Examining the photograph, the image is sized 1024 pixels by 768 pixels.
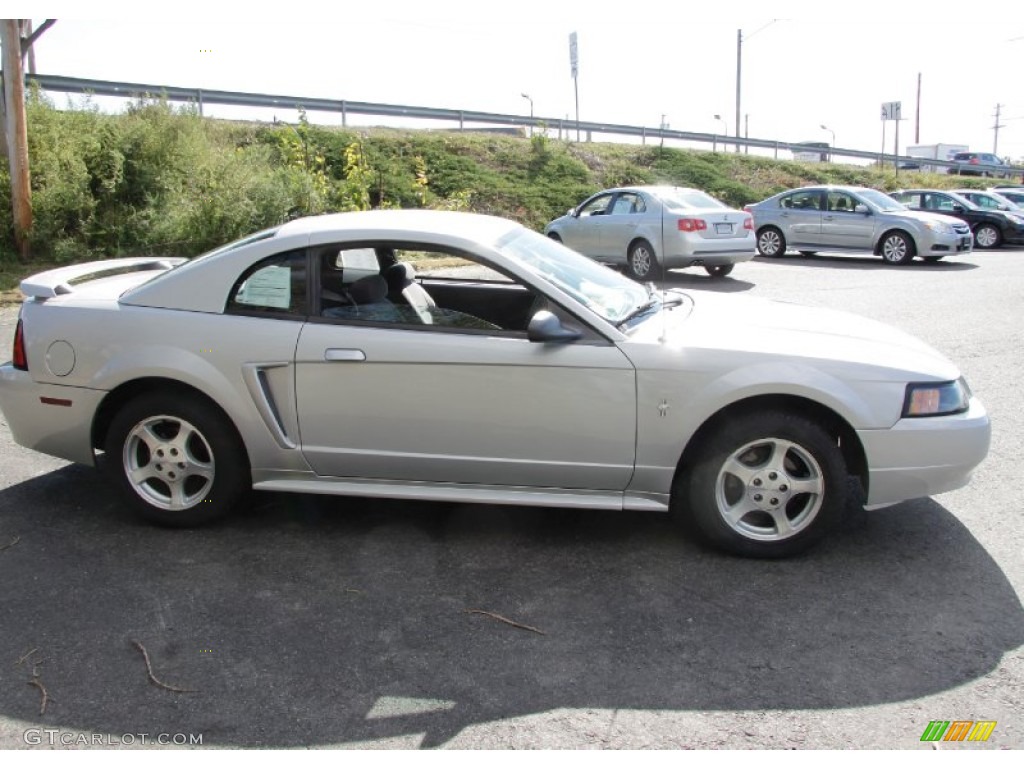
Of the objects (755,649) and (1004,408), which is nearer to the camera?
(755,649)

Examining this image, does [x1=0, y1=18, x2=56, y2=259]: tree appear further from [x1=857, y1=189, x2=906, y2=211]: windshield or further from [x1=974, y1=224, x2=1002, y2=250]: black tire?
[x1=974, y1=224, x2=1002, y2=250]: black tire

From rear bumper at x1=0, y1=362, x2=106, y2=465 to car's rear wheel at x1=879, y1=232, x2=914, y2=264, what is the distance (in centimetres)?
1619

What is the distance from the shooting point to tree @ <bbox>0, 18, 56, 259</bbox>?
1261 centimetres

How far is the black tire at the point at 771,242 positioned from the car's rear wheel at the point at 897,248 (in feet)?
6.71

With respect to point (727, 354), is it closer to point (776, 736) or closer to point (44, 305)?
point (776, 736)

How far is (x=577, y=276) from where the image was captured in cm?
458

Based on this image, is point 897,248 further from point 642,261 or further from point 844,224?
point 642,261

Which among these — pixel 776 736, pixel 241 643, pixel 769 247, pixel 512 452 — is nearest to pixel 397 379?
pixel 512 452

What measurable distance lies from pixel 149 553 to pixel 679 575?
96.1 inches

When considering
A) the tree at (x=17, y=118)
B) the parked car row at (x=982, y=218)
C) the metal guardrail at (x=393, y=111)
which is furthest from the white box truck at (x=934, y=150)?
the tree at (x=17, y=118)

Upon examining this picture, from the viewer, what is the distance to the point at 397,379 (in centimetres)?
416

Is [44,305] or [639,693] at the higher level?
[44,305]

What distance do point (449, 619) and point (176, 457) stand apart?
1.73 meters

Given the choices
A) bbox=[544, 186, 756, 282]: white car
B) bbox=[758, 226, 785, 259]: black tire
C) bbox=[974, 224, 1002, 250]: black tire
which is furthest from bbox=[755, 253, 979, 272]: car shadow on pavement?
bbox=[544, 186, 756, 282]: white car
